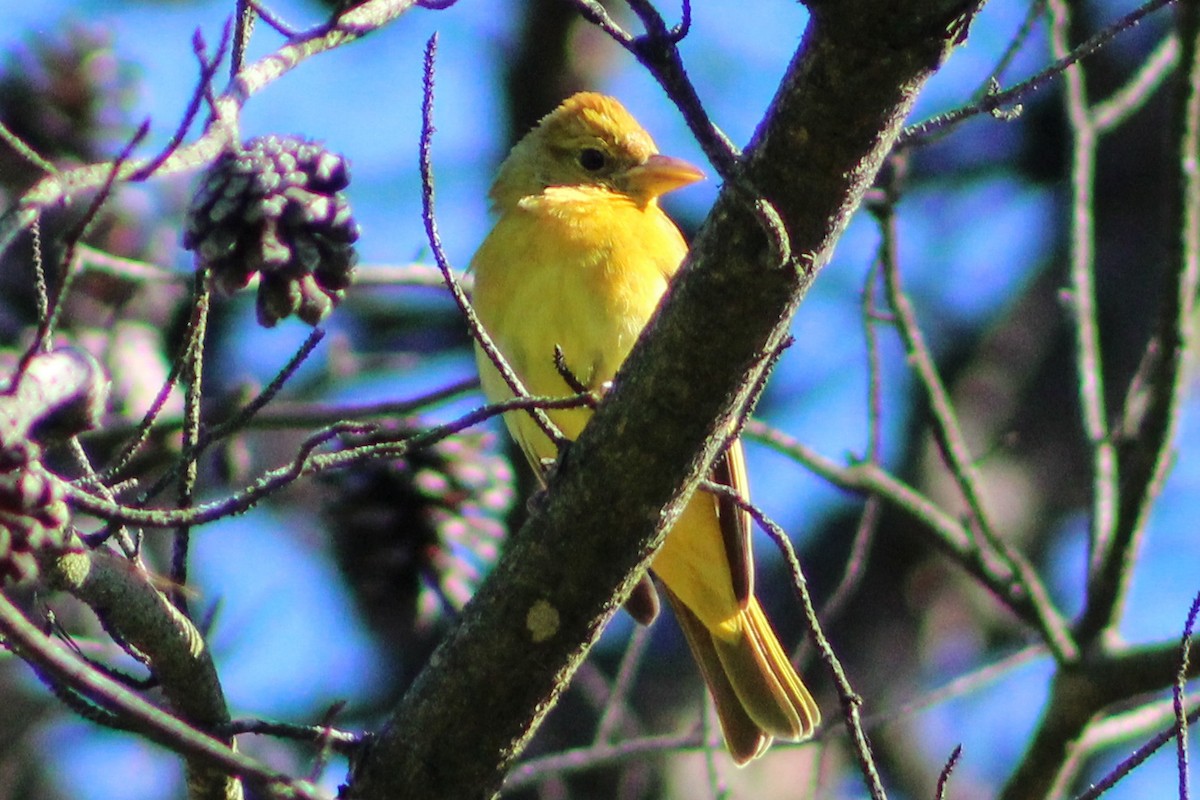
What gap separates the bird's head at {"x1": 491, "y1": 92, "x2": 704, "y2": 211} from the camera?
16.1ft

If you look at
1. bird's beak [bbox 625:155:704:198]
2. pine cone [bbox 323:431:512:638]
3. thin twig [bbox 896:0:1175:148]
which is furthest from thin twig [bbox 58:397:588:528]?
bird's beak [bbox 625:155:704:198]

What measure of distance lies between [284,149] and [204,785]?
4.05 feet

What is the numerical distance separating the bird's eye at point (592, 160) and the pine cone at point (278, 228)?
311 cm

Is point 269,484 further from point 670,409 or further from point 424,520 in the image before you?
point 424,520

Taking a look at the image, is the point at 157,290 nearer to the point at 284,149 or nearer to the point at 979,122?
the point at 284,149

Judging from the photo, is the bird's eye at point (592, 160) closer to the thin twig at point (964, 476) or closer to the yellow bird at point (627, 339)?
the yellow bird at point (627, 339)

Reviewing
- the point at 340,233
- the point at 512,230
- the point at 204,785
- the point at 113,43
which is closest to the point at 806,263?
the point at 340,233

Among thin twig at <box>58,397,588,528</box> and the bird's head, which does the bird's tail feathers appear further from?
thin twig at <box>58,397,588,528</box>

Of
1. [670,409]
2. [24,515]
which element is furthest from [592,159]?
[24,515]

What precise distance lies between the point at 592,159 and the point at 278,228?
3.25 metres

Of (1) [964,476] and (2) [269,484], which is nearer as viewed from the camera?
(2) [269,484]

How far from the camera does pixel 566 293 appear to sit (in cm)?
412

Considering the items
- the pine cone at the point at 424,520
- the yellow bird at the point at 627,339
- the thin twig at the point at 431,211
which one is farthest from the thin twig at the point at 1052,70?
the pine cone at the point at 424,520

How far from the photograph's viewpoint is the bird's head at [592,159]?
4914 mm
